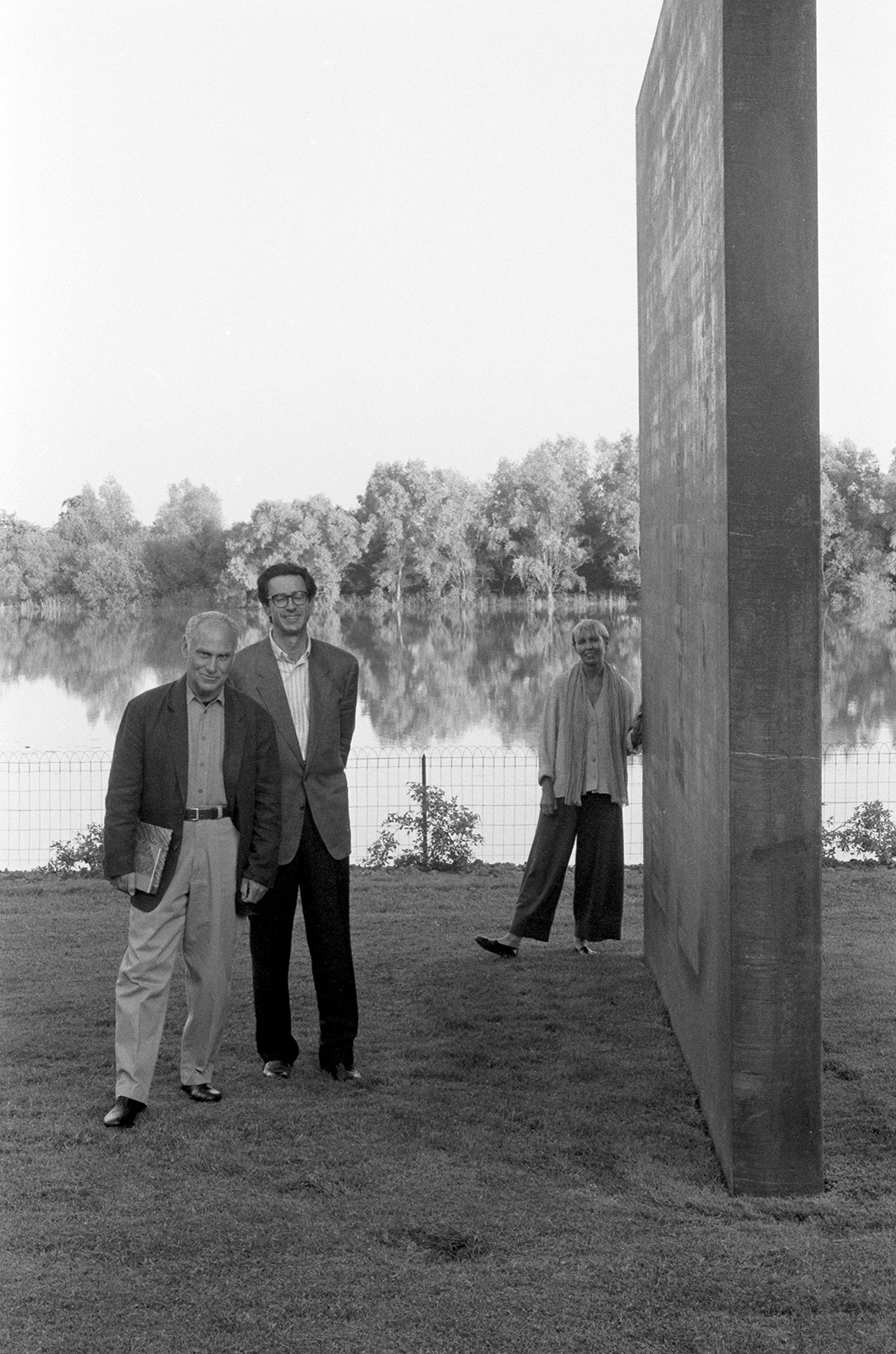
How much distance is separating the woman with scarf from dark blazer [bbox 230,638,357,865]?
212cm

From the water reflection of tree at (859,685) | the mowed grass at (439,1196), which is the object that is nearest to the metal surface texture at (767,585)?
the mowed grass at (439,1196)

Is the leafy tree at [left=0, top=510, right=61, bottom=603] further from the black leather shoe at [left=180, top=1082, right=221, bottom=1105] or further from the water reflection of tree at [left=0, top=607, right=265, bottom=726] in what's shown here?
the black leather shoe at [left=180, top=1082, right=221, bottom=1105]

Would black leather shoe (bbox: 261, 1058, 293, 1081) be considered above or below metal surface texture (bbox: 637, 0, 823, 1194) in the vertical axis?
below

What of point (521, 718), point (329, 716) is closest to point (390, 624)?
point (521, 718)

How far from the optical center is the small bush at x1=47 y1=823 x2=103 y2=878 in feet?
35.7

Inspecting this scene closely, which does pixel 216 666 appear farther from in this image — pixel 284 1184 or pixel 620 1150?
pixel 620 1150

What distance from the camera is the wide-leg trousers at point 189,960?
506 centimetres

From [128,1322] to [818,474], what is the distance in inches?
112

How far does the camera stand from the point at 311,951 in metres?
5.71

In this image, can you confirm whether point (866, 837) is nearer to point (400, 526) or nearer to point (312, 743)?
point (312, 743)

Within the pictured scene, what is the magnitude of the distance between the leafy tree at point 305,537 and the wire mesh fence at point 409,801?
39.6 ft

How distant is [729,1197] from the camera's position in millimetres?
4414

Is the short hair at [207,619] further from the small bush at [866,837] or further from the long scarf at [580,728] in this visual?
the small bush at [866,837]

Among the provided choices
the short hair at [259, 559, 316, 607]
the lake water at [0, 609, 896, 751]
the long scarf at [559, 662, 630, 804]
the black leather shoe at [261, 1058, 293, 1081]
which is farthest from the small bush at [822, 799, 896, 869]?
the lake water at [0, 609, 896, 751]
